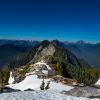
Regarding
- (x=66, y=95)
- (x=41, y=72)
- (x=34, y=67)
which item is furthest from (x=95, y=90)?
(x=34, y=67)

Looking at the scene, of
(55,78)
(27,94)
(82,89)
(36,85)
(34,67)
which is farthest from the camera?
(34,67)

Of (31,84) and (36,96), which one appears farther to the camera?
(31,84)

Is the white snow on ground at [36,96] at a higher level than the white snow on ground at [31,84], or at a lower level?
higher

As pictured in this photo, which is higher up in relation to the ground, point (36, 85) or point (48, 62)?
point (48, 62)

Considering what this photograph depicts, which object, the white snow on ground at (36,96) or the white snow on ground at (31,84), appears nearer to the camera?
the white snow on ground at (36,96)

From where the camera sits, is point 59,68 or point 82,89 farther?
point 59,68

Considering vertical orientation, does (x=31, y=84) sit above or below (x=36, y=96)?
below

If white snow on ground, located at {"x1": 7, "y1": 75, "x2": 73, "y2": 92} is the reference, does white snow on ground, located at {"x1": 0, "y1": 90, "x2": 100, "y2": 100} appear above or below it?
above

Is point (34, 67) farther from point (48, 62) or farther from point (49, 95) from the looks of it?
point (49, 95)

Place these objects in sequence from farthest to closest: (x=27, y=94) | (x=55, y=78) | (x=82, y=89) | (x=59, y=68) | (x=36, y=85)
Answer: (x=59, y=68)
(x=55, y=78)
(x=36, y=85)
(x=82, y=89)
(x=27, y=94)

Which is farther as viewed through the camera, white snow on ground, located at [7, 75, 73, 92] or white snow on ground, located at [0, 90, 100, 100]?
white snow on ground, located at [7, 75, 73, 92]

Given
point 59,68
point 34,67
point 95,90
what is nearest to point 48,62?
point 59,68
